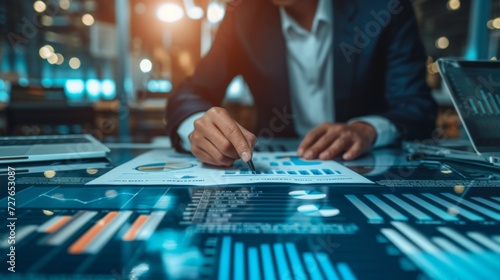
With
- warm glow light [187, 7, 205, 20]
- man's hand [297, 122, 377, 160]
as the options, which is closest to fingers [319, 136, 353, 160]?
man's hand [297, 122, 377, 160]

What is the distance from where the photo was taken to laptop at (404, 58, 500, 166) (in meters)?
0.70

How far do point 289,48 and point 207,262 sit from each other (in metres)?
1.23

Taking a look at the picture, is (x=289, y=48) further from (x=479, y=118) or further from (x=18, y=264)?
(x=18, y=264)

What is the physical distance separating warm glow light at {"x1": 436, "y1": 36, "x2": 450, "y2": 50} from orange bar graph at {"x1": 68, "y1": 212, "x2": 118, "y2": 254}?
5.12m

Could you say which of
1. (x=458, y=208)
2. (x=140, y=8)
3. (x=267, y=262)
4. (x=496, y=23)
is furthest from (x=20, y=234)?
(x=496, y=23)

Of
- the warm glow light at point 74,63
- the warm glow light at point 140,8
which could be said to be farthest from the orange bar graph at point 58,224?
the warm glow light at point 74,63

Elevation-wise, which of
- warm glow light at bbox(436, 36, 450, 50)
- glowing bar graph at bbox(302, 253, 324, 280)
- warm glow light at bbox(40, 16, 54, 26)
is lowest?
glowing bar graph at bbox(302, 253, 324, 280)

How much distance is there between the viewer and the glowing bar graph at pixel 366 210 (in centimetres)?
40

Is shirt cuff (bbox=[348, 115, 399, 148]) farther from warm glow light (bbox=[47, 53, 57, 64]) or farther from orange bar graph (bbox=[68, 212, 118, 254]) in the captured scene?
Result: warm glow light (bbox=[47, 53, 57, 64])

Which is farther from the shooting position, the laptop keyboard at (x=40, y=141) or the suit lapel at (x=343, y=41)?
the suit lapel at (x=343, y=41)

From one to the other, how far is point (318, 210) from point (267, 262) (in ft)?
0.51

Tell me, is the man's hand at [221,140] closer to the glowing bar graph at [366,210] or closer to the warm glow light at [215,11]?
the glowing bar graph at [366,210]

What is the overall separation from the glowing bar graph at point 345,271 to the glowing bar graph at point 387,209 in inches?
5.6

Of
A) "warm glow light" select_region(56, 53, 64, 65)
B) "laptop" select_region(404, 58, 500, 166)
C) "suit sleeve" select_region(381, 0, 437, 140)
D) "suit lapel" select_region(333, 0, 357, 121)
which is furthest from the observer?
"warm glow light" select_region(56, 53, 64, 65)
